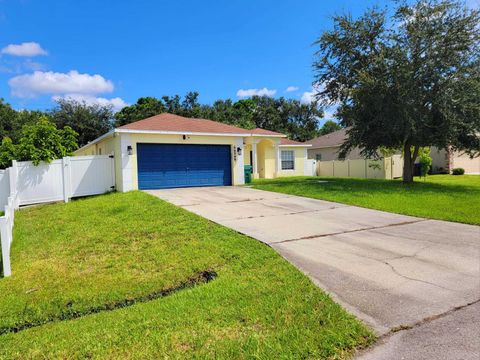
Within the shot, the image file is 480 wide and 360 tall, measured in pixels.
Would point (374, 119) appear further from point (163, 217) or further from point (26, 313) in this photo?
point (26, 313)

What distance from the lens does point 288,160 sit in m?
25.6

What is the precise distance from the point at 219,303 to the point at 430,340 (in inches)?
83.6

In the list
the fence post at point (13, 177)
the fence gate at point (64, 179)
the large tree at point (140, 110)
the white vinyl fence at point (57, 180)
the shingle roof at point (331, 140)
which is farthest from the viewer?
the large tree at point (140, 110)

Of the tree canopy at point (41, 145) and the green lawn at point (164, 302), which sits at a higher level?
the tree canopy at point (41, 145)

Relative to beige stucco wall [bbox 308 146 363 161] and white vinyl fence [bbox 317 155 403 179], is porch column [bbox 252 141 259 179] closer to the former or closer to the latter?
white vinyl fence [bbox 317 155 403 179]

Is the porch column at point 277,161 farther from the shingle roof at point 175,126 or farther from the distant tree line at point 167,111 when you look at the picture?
the shingle roof at point 175,126

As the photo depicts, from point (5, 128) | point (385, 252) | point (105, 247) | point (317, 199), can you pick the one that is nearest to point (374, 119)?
point (317, 199)

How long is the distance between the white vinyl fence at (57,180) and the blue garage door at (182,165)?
5.12 ft

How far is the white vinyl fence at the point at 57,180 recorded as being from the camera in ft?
39.5

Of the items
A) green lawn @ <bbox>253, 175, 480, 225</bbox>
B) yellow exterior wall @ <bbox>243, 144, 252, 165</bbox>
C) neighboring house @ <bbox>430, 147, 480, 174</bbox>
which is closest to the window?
yellow exterior wall @ <bbox>243, 144, 252, 165</bbox>

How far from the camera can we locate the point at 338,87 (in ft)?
57.6

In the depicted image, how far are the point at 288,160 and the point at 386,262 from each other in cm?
2065

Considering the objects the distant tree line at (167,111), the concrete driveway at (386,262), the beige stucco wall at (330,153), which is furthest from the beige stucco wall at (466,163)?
the concrete driveway at (386,262)

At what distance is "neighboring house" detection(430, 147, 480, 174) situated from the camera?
26.9m
